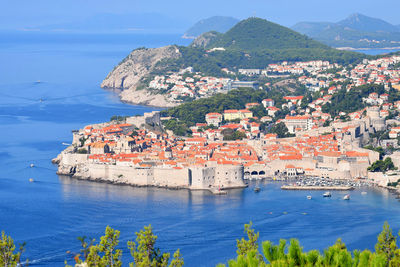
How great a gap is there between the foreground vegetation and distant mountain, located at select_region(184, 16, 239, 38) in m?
125

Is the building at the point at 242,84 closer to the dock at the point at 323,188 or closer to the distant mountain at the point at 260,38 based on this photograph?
the distant mountain at the point at 260,38

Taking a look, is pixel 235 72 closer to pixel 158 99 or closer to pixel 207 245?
pixel 158 99

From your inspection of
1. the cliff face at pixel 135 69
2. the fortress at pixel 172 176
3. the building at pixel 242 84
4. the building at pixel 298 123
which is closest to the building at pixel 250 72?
the cliff face at pixel 135 69

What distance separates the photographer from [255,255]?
9773 millimetres

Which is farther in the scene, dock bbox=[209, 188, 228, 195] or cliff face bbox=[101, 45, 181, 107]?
cliff face bbox=[101, 45, 181, 107]

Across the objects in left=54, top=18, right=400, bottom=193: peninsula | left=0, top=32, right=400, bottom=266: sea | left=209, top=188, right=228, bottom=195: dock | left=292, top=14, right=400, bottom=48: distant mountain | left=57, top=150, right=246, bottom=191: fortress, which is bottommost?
left=0, top=32, right=400, bottom=266: sea

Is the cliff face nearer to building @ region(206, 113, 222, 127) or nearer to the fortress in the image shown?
building @ region(206, 113, 222, 127)

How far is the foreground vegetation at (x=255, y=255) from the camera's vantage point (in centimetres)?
938

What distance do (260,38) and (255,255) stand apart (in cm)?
6266

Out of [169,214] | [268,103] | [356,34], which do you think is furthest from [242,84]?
[356,34]

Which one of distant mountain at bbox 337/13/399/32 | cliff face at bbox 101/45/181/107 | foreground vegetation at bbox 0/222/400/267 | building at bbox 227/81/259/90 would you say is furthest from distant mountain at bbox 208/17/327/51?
distant mountain at bbox 337/13/399/32

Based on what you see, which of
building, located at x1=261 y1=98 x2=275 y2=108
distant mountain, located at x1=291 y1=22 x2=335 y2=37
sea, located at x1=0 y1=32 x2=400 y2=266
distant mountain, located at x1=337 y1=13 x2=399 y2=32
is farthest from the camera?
distant mountain, located at x1=337 y1=13 x2=399 y2=32

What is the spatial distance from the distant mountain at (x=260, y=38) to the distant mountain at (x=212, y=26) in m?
63.4

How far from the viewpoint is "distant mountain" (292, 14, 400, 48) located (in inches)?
3959
